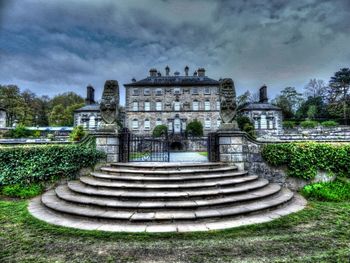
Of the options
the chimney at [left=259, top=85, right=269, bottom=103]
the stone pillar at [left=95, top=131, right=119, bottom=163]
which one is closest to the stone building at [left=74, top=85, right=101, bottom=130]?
the stone pillar at [left=95, top=131, right=119, bottom=163]

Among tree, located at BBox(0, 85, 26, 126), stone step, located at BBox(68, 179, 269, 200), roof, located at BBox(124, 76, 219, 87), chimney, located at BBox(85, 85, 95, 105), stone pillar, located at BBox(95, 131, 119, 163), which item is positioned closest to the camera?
stone step, located at BBox(68, 179, 269, 200)

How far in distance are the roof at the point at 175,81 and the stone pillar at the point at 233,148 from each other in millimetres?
32694

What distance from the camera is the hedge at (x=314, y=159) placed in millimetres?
6660

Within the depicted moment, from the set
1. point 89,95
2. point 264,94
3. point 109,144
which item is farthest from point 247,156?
point 89,95

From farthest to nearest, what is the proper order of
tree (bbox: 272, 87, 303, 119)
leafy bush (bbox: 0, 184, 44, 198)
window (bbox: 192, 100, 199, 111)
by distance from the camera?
1. tree (bbox: 272, 87, 303, 119)
2. window (bbox: 192, 100, 199, 111)
3. leafy bush (bbox: 0, 184, 44, 198)

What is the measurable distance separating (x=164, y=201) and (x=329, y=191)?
208 inches

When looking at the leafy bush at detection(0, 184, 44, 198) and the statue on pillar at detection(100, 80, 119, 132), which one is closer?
the leafy bush at detection(0, 184, 44, 198)

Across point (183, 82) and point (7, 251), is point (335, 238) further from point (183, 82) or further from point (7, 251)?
point (183, 82)

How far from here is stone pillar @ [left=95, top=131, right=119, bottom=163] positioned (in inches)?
283

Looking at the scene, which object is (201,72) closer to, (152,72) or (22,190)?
(152,72)

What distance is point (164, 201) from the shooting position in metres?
4.63

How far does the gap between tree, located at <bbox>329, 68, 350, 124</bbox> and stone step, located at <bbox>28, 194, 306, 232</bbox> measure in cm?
4755

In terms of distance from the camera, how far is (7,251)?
2.96m

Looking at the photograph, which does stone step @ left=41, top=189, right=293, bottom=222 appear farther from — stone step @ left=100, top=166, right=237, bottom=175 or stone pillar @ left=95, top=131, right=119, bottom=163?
stone pillar @ left=95, top=131, right=119, bottom=163
